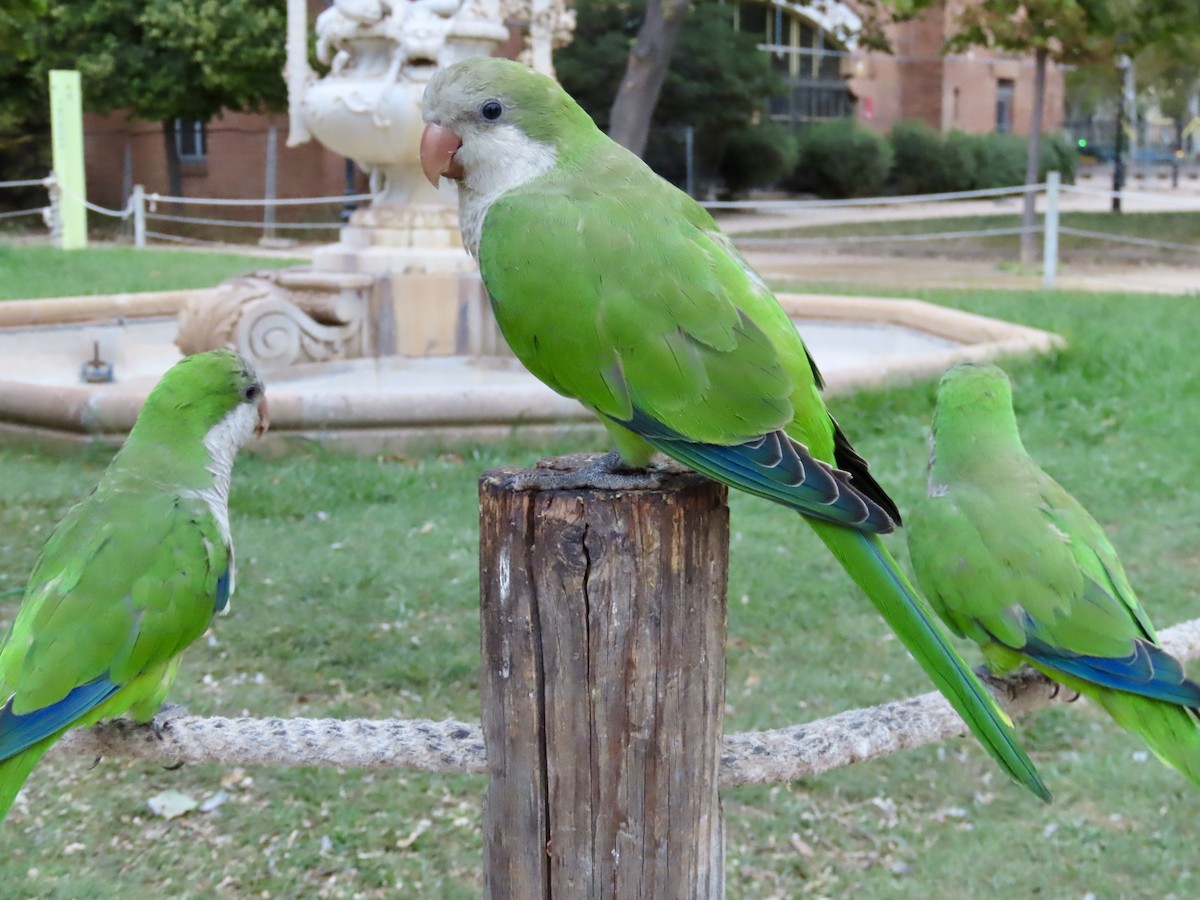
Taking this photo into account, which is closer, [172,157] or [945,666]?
[945,666]

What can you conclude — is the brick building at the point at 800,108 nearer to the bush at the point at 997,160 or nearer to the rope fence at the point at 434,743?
the bush at the point at 997,160

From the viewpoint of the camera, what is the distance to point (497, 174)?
7.54 ft

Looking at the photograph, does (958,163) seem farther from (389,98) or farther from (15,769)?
(15,769)

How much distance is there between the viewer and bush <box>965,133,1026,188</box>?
31.7m

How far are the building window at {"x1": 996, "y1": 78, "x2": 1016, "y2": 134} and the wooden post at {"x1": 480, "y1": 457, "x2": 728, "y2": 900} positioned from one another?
38.0 m

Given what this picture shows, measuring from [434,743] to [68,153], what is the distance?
17.3 m

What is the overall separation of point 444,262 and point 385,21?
1546 mm

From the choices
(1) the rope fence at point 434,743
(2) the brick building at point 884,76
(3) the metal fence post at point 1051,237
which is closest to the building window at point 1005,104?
(2) the brick building at point 884,76

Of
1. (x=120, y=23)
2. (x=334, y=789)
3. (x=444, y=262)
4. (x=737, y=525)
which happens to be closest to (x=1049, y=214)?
(x=444, y=262)

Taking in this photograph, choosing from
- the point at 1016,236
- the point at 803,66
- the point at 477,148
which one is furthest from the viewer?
the point at 803,66

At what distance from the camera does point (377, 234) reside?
8367mm

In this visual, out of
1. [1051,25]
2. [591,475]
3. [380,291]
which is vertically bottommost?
[591,475]

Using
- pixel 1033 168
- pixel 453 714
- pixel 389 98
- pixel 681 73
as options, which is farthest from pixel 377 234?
pixel 681 73

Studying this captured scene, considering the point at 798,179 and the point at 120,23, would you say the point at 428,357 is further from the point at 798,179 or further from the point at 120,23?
the point at 798,179
